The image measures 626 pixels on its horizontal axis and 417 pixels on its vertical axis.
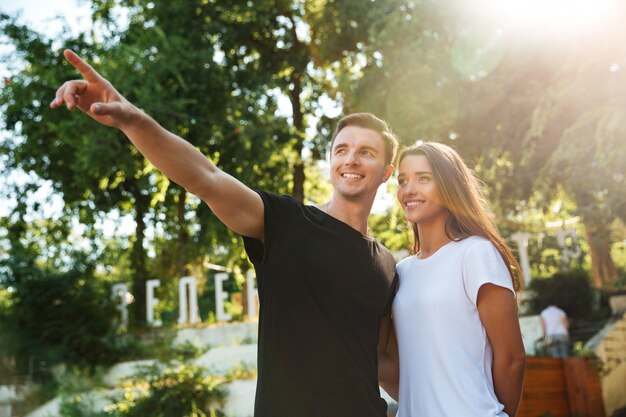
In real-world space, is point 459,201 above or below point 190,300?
below

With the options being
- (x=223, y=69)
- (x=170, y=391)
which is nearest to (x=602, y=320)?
(x=170, y=391)

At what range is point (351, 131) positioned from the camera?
9.95ft

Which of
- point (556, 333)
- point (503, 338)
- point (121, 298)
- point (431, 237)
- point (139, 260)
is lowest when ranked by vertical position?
point (556, 333)

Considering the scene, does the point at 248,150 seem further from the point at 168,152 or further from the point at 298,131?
the point at 168,152

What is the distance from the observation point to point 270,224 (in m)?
2.50

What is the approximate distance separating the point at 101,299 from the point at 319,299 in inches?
822

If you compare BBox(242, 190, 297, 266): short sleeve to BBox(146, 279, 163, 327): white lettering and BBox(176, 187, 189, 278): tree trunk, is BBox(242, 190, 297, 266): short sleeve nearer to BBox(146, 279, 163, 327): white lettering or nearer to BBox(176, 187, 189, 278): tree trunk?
BBox(176, 187, 189, 278): tree trunk

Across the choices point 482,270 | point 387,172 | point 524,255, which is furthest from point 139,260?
point 482,270

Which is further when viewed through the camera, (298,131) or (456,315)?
(298,131)

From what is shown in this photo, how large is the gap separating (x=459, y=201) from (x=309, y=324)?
87 centimetres

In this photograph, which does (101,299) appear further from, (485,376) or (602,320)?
(485,376)

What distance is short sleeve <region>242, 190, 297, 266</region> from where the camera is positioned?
251 centimetres

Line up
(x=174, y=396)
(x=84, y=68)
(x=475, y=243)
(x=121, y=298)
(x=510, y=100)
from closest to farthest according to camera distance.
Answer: (x=84, y=68) → (x=475, y=243) → (x=174, y=396) → (x=510, y=100) → (x=121, y=298)

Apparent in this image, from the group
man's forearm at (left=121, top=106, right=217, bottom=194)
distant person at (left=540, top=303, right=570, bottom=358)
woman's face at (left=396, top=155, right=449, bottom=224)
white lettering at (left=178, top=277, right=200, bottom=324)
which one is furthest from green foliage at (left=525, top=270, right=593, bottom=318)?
man's forearm at (left=121, top=106, right=217, bottom=194)
